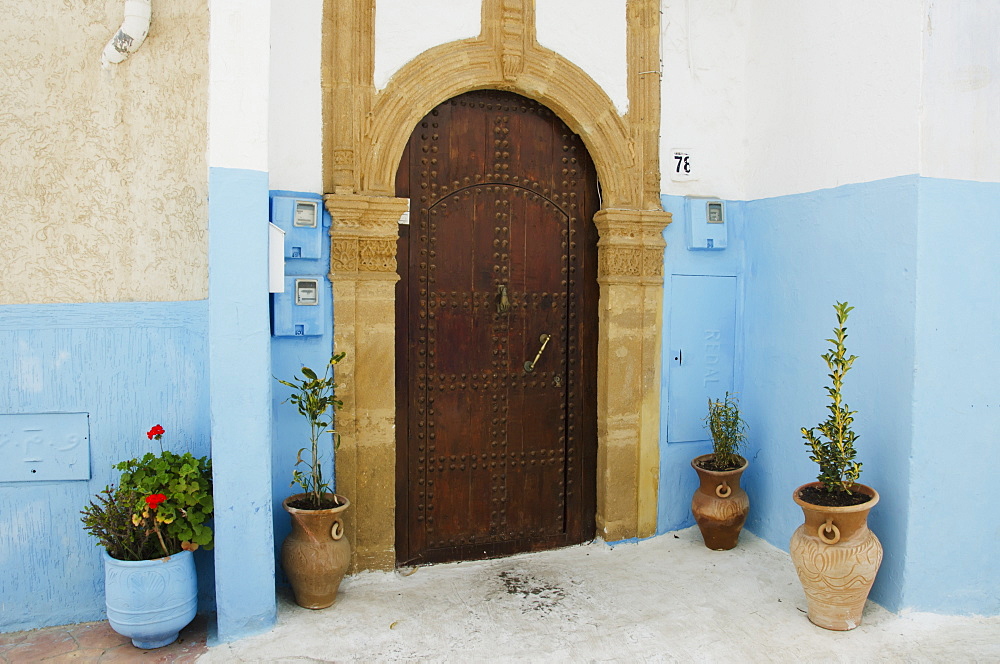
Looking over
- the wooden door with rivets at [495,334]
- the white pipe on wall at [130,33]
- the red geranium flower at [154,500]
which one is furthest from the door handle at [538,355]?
the white pipe on wall at [130,33]

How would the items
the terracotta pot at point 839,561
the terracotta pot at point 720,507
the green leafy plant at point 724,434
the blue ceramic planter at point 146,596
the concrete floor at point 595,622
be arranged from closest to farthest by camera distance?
the blue ceramic planter at point 146,596 < the concrete floor at point 595,622 < the terracotta pot at point 839,561 < the terracotta pot at point 720,507 < the green leafy plant at point 724,434

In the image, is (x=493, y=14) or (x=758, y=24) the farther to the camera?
(x=758, y=24)

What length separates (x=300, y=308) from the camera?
11.1 feet

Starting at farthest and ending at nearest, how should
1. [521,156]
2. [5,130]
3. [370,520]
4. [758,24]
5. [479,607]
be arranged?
[758,24]
[521,156]
[370,520]
[479,607]
[5,130]

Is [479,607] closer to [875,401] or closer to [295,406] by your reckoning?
[295,406]

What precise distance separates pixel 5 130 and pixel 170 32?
0.78 meters

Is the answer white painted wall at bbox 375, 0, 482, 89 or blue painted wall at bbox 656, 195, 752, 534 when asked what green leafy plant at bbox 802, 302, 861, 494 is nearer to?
blue painted wall at bbox 656, 195, 752, 534

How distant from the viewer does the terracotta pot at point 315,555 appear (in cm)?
→ 318

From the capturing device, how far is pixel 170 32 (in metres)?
3.15

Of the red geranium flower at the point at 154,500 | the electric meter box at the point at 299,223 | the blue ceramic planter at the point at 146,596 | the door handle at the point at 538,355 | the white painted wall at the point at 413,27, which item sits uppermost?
the white painted wall at the point at 413,27

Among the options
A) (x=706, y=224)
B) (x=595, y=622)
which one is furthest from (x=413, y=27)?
(x=595, y=622)

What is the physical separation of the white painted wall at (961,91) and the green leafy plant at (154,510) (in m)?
3.35

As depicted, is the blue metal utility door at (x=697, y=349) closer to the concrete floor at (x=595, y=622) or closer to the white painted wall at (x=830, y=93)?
the white painted wall at (x=830, y=93)

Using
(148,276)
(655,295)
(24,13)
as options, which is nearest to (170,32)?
(24,13)
